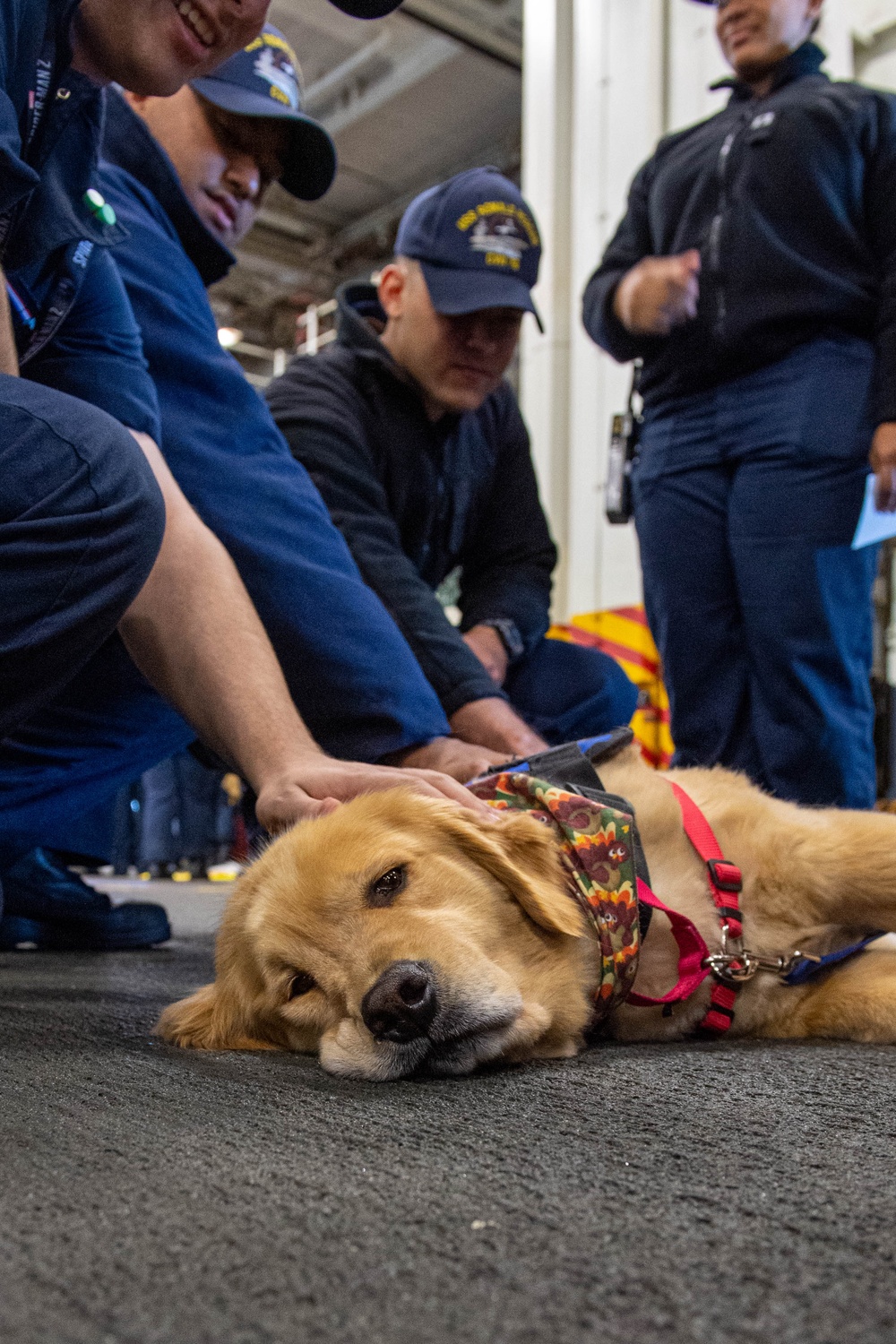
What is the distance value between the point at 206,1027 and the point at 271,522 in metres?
0.91

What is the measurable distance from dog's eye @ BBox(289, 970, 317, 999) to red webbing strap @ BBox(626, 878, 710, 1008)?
0.42 metres

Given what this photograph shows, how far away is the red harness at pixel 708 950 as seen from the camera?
1.30 metres

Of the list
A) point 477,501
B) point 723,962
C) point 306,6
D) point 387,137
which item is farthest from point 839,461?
point 387,137

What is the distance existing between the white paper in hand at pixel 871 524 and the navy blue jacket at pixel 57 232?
61.9 inches

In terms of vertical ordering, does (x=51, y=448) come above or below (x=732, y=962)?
above

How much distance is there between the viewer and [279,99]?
2.31 m

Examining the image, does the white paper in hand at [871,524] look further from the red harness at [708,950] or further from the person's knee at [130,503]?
the person's knee at [130,503]

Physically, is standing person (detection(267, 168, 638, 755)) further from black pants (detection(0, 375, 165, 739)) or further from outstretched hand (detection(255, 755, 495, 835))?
black pants (detection(0, 375, 165, 739))

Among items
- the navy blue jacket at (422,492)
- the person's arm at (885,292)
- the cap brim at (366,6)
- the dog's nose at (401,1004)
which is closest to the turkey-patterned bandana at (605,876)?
the dog's nose at (401,1004)

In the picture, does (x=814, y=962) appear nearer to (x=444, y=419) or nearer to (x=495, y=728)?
(x=495, y=728)

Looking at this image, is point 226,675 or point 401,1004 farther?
point 226,675

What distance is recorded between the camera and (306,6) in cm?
690

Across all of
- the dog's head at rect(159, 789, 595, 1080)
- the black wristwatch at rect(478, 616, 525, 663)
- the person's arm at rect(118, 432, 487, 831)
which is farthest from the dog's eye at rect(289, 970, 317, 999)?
the black wristwatch at rect(478, 616, 525, 663)

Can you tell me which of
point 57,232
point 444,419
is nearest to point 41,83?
point 57,232
